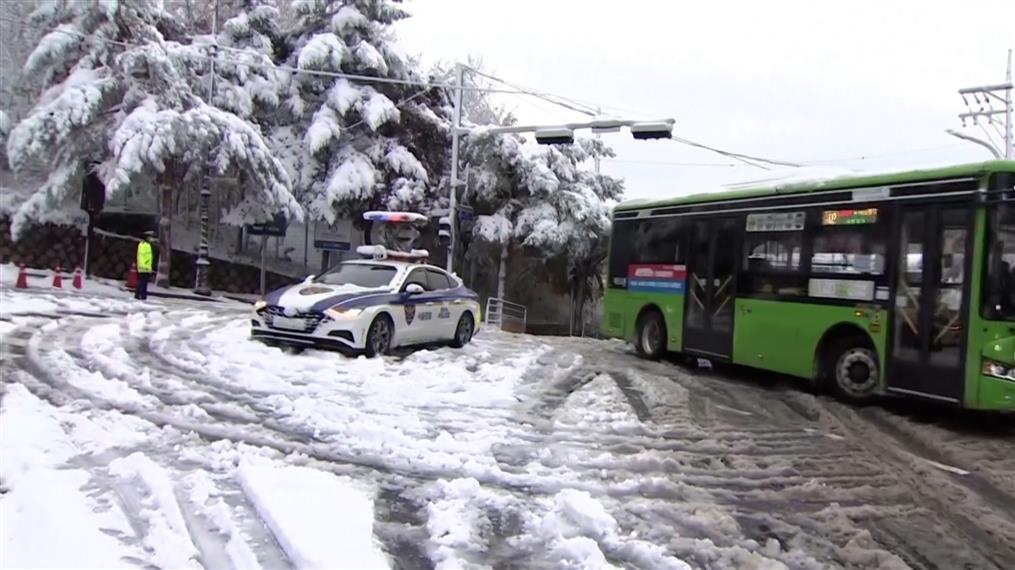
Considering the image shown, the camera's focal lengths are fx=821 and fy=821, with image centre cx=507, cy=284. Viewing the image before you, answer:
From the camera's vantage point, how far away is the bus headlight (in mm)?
8586

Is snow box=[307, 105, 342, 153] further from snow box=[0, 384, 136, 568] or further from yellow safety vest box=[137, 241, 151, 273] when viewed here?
snow box=[0, 384, 136, 568]

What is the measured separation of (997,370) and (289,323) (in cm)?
892

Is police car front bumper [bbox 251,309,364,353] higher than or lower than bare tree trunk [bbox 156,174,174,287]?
lower

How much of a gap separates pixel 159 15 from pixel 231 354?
18011 mm

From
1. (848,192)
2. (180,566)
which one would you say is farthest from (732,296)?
(180,566)

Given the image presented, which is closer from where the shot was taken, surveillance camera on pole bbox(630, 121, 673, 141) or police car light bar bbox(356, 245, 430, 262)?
police car light bar bbox(356, 245, 430, 262)

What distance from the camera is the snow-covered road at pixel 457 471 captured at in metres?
4.82

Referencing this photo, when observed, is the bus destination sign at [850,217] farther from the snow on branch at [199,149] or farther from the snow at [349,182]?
the snow at [349,182]

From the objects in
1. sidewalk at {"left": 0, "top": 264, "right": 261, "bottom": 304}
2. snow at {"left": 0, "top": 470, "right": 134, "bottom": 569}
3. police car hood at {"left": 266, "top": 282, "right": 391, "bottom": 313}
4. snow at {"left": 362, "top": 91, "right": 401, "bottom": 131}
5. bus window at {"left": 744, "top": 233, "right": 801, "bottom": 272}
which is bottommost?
snow at {"left": 0, "top": 470, "right": 134, "bottom": 569}

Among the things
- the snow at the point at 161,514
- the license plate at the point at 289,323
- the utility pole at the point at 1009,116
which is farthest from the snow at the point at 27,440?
the utility pole at the point at 1009,116

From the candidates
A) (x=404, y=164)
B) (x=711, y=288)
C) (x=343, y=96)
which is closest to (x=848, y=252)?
(x=711, y=288)

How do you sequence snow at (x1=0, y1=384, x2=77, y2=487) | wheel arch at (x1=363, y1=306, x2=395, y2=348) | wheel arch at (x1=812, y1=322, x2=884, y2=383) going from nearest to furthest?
snow at (x1=0, y1=384, x2=77, y2=487), wheel arch at (x1=812, y1=322, x2=884, y2=383), wheel arch at (x1=363, y1=306, x2=395, y2=348)

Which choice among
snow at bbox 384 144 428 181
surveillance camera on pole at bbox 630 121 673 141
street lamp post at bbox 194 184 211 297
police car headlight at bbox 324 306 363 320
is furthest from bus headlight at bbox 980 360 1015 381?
street lamp post at bbox 194 184 211 297

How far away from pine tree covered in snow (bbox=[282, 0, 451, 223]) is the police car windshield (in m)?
13.7
